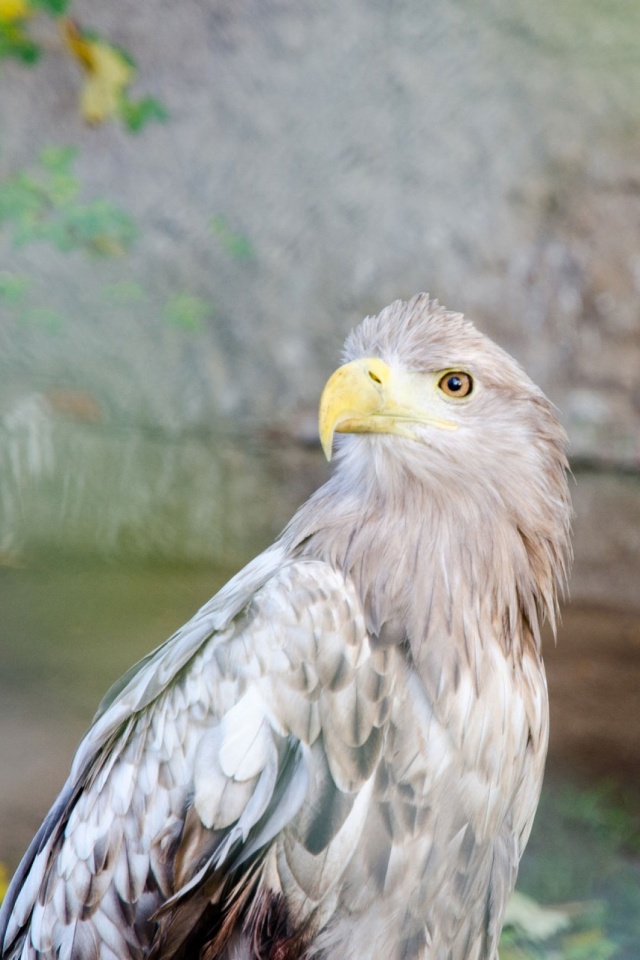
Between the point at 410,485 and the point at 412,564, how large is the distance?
14 centimetres

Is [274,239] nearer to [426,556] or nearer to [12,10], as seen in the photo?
[12,10]

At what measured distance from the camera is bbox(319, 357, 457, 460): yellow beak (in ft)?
5.84

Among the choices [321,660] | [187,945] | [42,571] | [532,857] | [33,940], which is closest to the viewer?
[321,660]

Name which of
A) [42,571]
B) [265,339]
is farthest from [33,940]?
[265,339]

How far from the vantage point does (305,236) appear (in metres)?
4.79

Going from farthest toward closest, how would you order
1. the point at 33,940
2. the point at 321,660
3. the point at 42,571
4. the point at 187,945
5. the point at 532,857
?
the point at 42,571 < the point at 532,857 < the point at 33,940 < the point at 187,945 < the point at 321,660

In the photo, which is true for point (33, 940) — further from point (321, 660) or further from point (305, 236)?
point (305, 236)

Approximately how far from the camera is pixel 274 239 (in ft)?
15.8

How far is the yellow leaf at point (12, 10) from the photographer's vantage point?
425 cm

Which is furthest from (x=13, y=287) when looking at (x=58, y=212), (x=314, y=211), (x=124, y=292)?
(x=314, y=211)

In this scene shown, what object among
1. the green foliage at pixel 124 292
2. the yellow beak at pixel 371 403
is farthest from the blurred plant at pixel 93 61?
the yellow beak at pixel 371 403

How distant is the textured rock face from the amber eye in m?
2.79

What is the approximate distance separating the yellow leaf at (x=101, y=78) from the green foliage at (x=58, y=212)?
265 mm

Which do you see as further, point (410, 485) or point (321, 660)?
point (410, 485)
